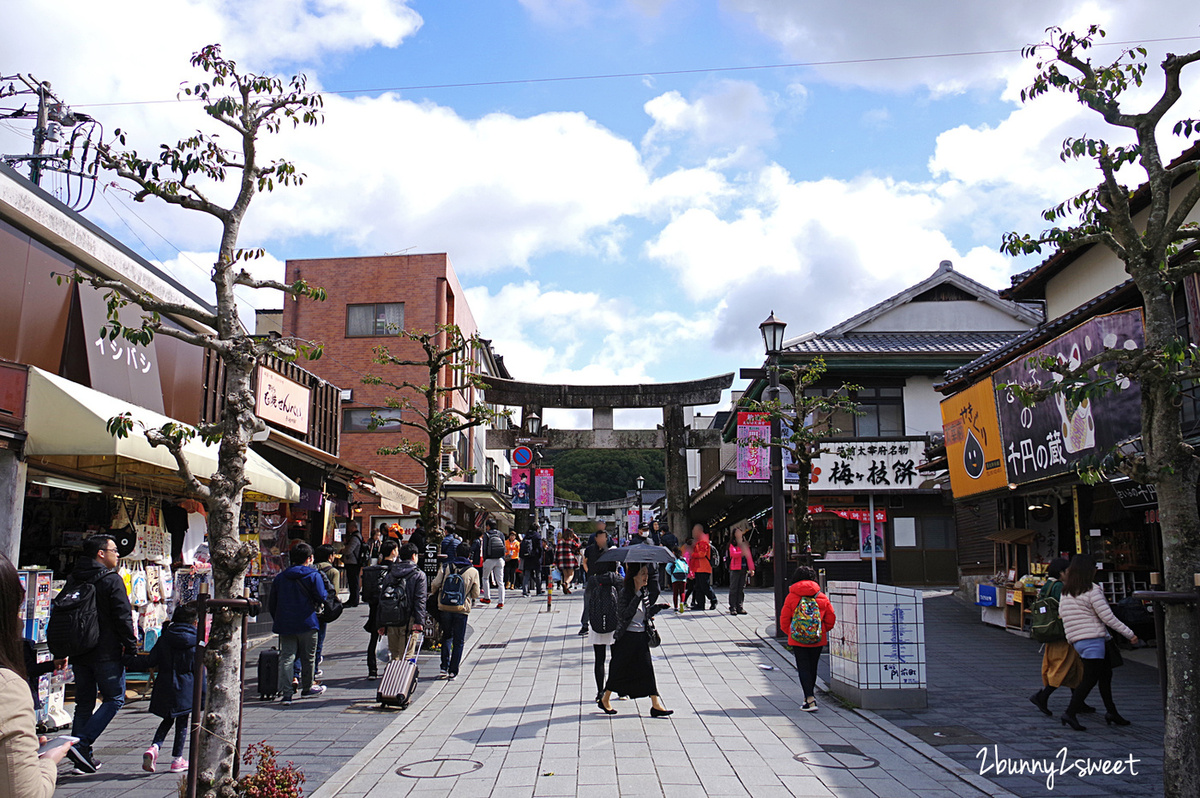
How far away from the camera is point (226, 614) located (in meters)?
5.62

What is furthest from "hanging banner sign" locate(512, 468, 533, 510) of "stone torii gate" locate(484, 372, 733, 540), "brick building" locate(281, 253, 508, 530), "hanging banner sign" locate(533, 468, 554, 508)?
"brick building" locate(281, 253, 508, 530)

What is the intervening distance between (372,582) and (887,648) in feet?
22.8

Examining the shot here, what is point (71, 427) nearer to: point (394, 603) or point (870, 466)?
point (394, 603)

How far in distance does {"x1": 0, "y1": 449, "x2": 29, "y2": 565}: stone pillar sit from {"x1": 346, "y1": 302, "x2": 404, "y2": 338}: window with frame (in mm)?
26657

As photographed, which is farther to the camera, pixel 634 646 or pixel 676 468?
pixel 676 468

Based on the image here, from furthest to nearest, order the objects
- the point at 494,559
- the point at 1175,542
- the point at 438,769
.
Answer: the point at 494,559, the point at 438,769, the point at 1175,542

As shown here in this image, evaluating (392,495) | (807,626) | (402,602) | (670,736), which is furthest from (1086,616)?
(392,495)

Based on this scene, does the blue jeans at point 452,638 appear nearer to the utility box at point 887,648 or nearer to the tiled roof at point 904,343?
the utility box at point 887,648

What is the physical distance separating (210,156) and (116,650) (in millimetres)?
4312

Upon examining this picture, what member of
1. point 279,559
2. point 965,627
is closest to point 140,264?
point 279,559

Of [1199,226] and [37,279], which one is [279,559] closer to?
[37,279]

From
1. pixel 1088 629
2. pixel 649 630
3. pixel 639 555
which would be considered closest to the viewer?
pixel 1088 629

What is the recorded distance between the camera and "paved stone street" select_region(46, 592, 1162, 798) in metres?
6.99

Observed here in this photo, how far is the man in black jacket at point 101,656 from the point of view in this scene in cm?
729
